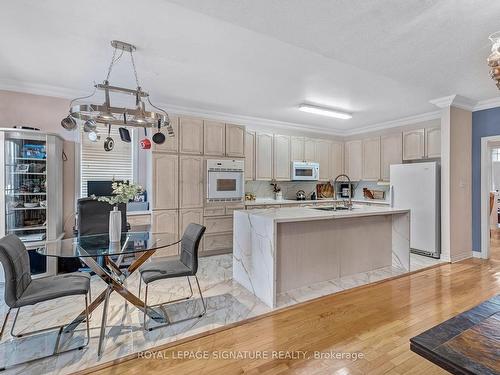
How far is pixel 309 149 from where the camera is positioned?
620 centimetres

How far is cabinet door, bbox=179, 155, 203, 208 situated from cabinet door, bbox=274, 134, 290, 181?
1.84 m

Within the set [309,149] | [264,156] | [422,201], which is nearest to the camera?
[422,201]

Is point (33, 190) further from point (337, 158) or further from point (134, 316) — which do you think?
point (337, 158)

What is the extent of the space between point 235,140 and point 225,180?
788 millimetres

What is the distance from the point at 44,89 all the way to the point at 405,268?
18.7ft

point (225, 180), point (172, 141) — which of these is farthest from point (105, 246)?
point (225, 180)

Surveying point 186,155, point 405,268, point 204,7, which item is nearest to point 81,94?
point 186,155

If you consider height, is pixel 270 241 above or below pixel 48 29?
below

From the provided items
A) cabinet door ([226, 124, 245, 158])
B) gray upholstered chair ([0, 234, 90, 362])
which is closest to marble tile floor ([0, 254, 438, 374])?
gray upholstered chair ([0, 234, 90, 362])

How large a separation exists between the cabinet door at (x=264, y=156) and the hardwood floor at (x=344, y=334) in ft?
9.77

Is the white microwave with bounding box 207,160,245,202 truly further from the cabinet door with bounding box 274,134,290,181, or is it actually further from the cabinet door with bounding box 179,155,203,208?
the cabinet door with bounding box 274,134,290,181

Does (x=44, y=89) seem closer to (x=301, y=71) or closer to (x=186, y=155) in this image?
(x=186, y=155)

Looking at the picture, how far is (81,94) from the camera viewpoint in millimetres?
3898

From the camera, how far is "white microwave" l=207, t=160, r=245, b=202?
4535 millimetres
